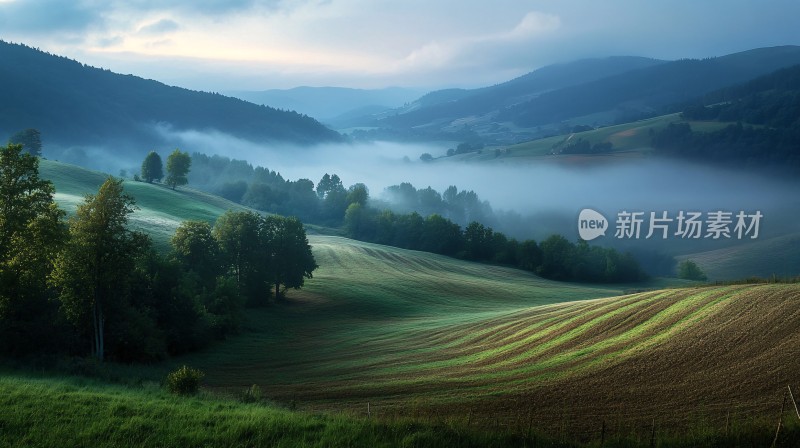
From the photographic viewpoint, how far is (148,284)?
136 feet

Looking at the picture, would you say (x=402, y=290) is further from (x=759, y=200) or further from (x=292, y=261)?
(x=759, y=200)

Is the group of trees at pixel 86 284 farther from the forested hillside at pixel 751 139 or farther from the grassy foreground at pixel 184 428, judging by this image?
the forested hillside at pixel 751 139

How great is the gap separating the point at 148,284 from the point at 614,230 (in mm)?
111398

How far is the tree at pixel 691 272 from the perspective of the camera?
9838 centimetres

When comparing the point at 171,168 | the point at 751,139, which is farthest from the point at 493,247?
the point at 751,139

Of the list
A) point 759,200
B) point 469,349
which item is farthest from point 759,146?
point 469,349

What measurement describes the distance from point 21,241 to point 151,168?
111610 millimetres

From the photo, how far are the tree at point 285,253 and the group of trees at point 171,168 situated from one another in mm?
73619

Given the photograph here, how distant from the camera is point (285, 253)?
64.6 metres

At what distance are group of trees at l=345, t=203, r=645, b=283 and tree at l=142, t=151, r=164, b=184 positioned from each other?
44582 mm

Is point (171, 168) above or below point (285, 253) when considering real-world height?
above

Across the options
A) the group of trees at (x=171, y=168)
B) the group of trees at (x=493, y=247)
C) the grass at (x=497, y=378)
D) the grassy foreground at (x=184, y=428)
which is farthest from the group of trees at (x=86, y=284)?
the group of trees at (x=171, y=168)

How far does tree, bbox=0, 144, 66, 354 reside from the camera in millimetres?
28469

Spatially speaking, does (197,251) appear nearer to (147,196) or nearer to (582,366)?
(582,366)
